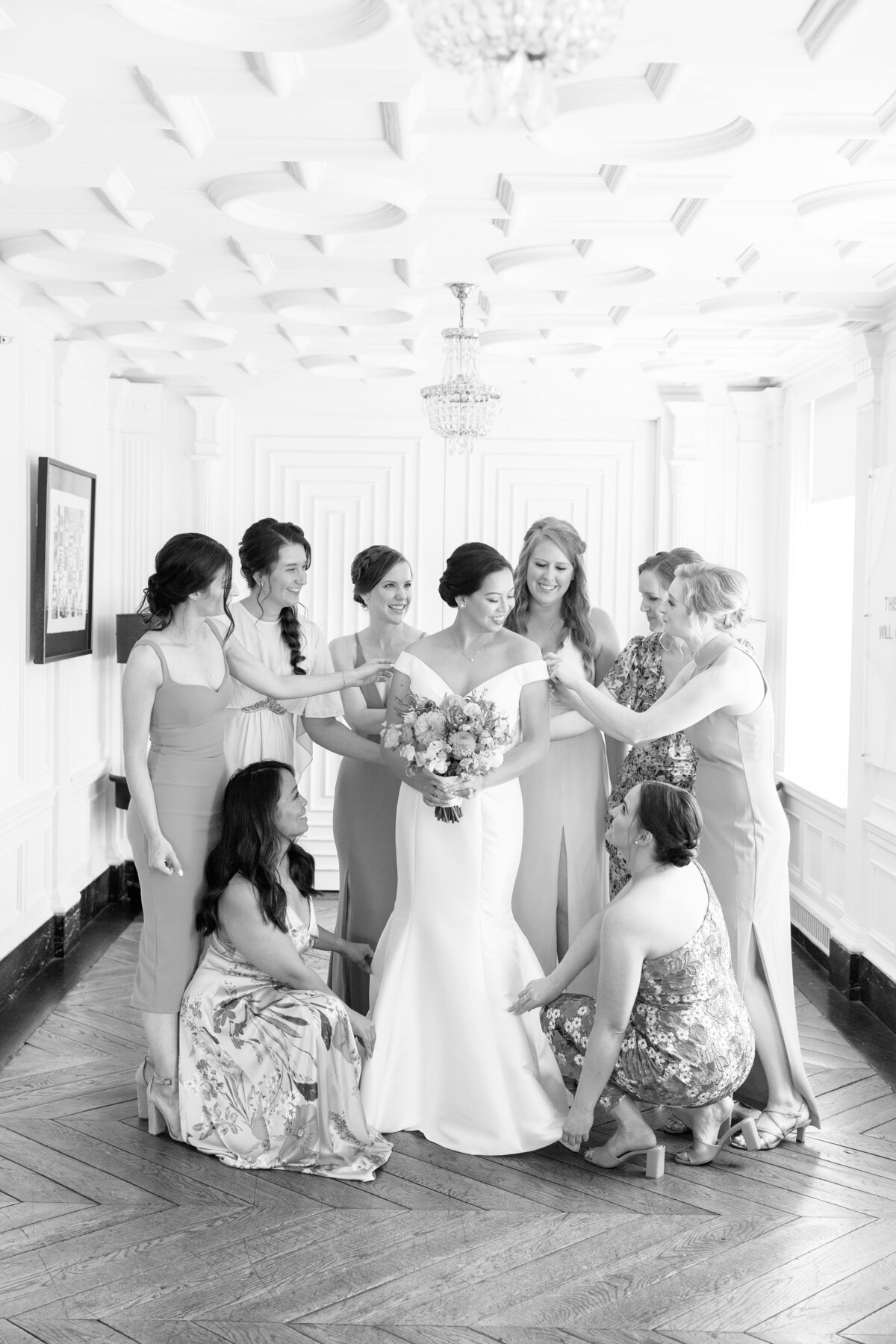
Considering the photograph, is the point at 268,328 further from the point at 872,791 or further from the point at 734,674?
the point at 872,791

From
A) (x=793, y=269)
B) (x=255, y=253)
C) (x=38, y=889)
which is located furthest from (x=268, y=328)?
(x=38, y=889)

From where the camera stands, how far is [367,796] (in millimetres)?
4152

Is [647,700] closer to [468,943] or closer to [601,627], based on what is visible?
[601,627]

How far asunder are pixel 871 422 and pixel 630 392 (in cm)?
209

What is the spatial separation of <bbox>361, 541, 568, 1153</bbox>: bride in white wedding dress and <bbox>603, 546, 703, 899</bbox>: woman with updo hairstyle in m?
0.60

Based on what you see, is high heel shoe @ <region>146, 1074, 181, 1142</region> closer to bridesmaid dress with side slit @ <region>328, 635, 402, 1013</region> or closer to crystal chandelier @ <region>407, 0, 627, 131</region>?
bridesmaid dress with side slit @ <region>328, 635, 402, 1013</region>

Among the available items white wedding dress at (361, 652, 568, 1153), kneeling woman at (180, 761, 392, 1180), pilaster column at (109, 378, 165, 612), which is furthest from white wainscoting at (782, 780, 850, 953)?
pilaster column at (109, 378, 165, 612)

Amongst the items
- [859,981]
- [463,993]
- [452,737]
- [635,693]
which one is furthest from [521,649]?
[859,981]

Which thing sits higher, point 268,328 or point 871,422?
point 268,328

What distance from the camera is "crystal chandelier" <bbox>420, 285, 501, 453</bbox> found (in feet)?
16.6

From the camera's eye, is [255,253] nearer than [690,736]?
No

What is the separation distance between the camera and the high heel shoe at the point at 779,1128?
148 inches

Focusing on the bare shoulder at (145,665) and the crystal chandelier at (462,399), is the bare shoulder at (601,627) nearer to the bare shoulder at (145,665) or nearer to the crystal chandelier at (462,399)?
the crystal chandelier at (462,399)

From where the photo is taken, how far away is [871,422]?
536 cm
